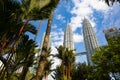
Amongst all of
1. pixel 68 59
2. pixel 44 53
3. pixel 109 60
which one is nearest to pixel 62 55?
pixel 68 59

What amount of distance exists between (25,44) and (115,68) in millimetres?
17075

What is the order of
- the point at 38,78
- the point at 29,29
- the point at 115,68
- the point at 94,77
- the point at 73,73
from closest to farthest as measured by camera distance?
the point at 38,78, the point at 29,29, the point at 115,68, the point at 94,77, the point at 73,73

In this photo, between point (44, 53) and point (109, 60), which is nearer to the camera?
point (44, 53)

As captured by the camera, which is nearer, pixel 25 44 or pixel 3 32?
pixel 3 32

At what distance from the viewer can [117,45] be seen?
88.2ft

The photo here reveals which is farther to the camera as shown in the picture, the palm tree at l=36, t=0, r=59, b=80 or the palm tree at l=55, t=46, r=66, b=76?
the palm tree at l=55, t=46, r=66, b=76

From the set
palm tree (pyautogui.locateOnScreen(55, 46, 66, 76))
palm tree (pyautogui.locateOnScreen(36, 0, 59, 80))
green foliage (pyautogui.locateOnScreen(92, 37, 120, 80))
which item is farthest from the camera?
palm tree (pyautogui.locateOnScreen(55, 46, 66, 76))

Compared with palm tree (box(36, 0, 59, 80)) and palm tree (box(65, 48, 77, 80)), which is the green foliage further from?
palm tree (box(36, 0, 59, 80))

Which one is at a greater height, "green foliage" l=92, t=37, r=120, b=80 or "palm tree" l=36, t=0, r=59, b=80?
"palm tree" l=36, t=0, r=59, b=80

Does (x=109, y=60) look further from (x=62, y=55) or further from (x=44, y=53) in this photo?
(x=44, y=53)

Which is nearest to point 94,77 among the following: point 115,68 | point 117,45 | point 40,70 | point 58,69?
point 115,68

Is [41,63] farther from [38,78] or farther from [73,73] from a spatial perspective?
[73,73]

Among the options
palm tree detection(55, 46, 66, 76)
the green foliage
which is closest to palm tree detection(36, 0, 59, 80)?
the green foliage

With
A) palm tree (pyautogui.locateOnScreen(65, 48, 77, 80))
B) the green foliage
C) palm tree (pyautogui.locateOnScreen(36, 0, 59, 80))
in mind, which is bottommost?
palm tree (pyautogui.locateOnScreen(65, 48, 77, 80))
